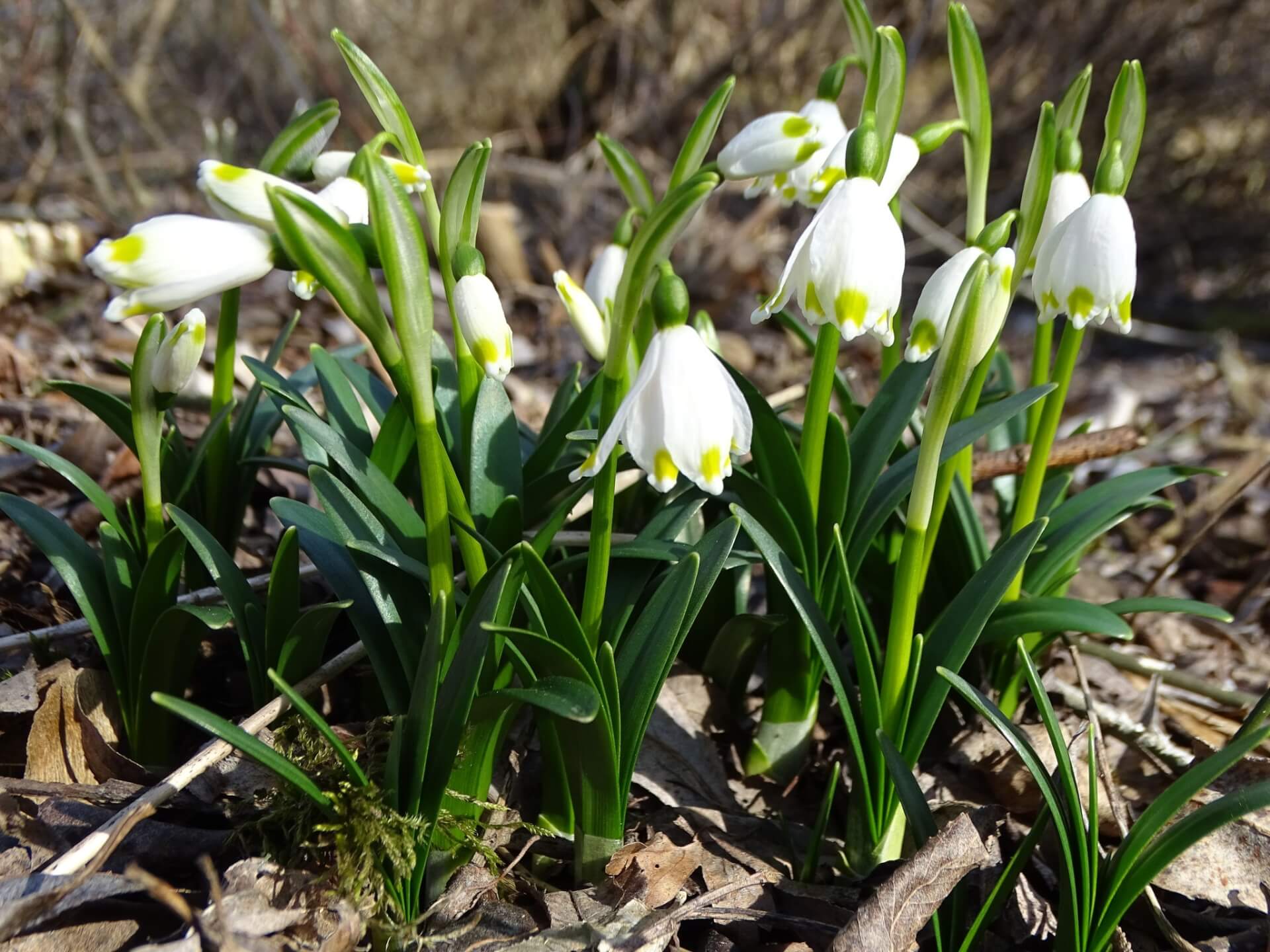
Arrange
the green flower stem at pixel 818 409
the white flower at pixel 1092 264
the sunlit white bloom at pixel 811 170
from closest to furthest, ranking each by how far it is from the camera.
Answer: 1. the white flower at pixel 1092 264
2. the green flower stem at pixel 818 409
3. the sunlit white bloom at pixel 811 170

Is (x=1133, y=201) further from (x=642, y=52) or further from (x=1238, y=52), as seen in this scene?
(x=642, y=52)

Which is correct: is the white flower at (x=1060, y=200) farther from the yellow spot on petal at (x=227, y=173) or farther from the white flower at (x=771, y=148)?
the yellow spot on petal at (x=227, y=173)

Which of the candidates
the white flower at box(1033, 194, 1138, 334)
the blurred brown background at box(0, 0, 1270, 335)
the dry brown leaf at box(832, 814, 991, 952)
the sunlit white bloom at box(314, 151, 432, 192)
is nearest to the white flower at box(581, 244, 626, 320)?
the sunlit white bloom at box(314, 151, 432, 192)

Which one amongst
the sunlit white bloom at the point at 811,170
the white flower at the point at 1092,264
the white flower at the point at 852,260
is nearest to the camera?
the white flower at the point at 852,260

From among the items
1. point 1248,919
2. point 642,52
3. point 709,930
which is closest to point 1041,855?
point 1248,919

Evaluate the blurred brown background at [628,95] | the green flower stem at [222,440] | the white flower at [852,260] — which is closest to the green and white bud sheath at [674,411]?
the white flower at [852,260]

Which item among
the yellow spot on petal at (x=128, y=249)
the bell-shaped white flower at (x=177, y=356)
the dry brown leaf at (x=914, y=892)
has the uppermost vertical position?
the yellow spot on petal at (x=128, y=249)

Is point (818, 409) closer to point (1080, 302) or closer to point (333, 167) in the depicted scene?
point (1080, 302)
